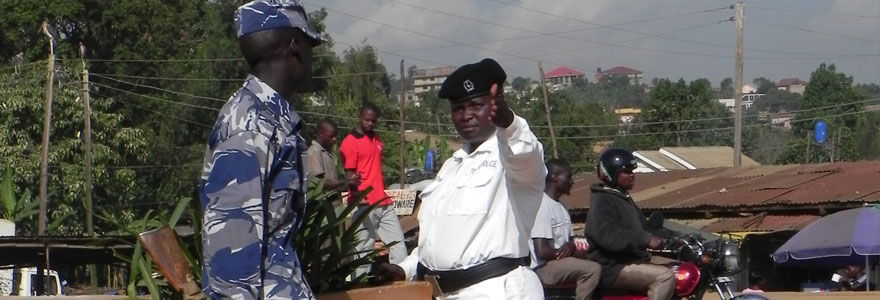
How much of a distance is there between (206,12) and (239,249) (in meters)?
55.1

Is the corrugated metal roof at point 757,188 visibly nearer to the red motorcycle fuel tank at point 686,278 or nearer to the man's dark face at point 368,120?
the man's dark face at point 368,120

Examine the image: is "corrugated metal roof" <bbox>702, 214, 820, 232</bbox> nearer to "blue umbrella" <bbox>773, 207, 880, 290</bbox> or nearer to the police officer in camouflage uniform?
"blue umbrella" <bbox>773, 207, 880, 290</bbox>

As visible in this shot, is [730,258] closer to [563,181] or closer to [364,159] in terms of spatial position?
[563,181]

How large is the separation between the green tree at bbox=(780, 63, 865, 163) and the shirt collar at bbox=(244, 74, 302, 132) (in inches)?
2661

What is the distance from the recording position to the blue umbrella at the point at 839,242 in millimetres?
15719

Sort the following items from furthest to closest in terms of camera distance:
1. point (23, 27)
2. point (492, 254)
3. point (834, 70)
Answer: point (834, 70) < point (23, 27) < point (492, 254)

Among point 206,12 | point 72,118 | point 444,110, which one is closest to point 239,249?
point 72,118

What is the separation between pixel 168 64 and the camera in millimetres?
52594

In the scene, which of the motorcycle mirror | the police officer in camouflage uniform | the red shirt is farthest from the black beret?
the red shirt

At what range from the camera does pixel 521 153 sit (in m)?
4.89

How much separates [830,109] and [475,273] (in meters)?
82.3

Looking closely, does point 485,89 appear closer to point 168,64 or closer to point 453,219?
point 453,219

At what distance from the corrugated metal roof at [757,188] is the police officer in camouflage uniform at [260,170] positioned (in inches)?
704

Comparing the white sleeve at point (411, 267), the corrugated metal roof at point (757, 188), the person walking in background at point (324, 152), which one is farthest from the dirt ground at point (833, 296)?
the corrugated metal roof at point (757, 188)
